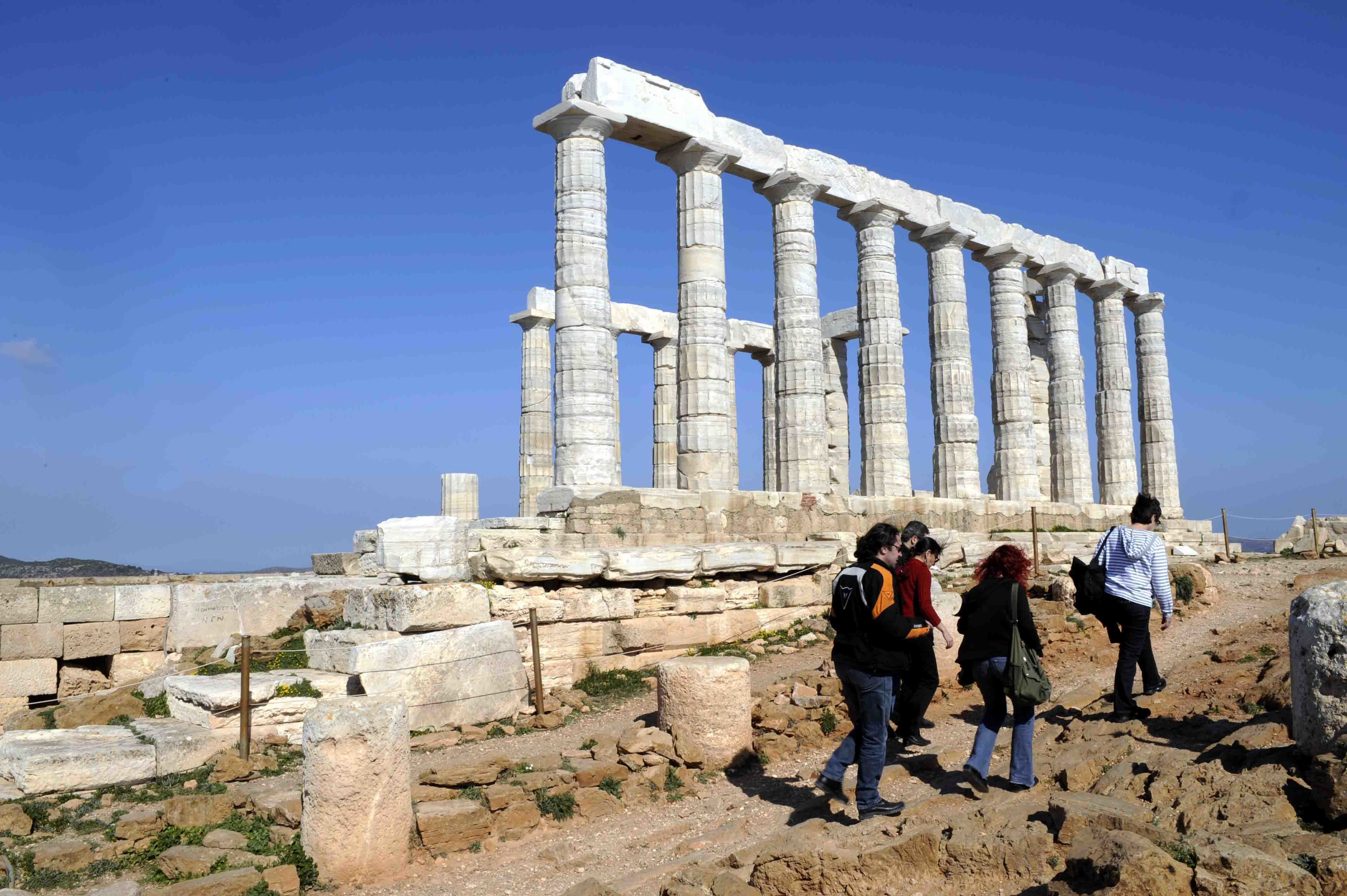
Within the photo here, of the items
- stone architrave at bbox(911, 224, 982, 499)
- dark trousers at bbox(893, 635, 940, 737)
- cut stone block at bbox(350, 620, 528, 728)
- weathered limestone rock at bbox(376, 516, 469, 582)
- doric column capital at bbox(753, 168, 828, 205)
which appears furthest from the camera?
stone architrave at bbox(911, 224, 982, 499)

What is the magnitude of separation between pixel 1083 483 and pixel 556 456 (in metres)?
18.0

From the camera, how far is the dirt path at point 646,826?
6.64 metres

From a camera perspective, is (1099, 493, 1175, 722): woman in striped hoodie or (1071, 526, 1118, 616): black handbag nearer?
(1099, 493, 1175, 722): woman in striped hoodie

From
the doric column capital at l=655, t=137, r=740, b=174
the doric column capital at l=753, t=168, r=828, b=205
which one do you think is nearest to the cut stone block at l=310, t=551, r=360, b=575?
the doric column capital at l=655, t=137, r=740, b=174

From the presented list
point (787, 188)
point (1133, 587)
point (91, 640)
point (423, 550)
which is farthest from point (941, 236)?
point (91, 640)

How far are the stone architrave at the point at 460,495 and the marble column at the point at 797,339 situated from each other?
7353mm

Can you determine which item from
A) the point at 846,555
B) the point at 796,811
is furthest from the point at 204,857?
the point at 846,555

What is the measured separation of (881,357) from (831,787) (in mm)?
19090

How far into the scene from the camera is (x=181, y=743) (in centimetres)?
867

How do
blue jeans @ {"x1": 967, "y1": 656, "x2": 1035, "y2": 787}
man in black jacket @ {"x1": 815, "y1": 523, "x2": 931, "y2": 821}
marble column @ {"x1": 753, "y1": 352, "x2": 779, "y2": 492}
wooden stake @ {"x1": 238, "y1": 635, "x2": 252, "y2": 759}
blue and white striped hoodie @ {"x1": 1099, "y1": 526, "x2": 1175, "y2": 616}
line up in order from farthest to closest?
marble column @ {"x1": 753, "y1": 352, "x2": 779, "y2": 492}, wooden stake @ {"x1": 238, "y1": 635, "x2": 252, "y2": 759}, blue and white striped hoodie @ {"x1": 1099, "y1": 526, "x2": 1175, "y2": 616}, blue jeans @ {"x1": 967, "y1": 656, "x2": 1035, "y2": 787}, man in black jacket @ {"x1": 815, "y1": 523, "x2": 931, "y2": 821}

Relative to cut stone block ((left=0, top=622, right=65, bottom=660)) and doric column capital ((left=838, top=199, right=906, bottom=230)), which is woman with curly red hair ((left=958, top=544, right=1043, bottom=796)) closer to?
cut stone block ((left=0, top=622, right=65, bottom=660))

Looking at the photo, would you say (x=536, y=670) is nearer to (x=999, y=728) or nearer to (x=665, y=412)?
(x=999, y=728)

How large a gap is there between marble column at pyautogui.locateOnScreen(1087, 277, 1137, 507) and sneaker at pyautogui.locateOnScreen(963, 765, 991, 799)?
27.3 meters

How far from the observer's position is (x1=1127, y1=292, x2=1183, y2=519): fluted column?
32.5 meters
